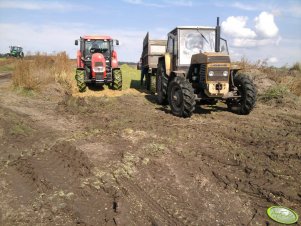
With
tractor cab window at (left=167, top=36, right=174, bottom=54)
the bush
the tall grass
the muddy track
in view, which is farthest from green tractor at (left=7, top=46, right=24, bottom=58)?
the muddy track

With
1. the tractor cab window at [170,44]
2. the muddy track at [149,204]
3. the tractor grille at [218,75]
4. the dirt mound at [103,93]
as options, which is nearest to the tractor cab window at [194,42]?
the tractor cab window at [170,44]

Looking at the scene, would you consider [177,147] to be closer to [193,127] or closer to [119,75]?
[193,127]

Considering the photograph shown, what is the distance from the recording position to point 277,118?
888cm

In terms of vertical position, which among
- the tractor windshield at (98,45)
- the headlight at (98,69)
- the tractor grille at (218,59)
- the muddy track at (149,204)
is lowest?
the muddy track at (149,204)

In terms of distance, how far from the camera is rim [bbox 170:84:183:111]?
27.9 feet

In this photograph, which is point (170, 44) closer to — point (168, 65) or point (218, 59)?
point (168, 65)

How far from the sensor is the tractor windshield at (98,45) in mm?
14055

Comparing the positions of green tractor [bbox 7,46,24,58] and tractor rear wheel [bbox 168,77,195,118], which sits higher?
green tractor [bbox 7,46,24,58]

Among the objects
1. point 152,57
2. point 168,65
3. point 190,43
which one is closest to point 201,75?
point 190,43

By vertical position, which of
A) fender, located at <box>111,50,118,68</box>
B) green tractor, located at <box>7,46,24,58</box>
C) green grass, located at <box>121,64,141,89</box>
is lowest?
green grass, located at <box>121,64,141,89</box>

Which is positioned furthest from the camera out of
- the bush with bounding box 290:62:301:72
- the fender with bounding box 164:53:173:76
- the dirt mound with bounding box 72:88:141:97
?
the bush with bounding box 290:62:301:72

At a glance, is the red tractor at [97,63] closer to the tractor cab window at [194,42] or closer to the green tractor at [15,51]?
the tractor cab window at [194,42]

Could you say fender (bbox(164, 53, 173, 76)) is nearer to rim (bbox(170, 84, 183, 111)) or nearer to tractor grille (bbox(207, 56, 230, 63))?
rim (bbox(170, 84, 183, 111))

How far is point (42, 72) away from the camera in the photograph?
1371 cm
